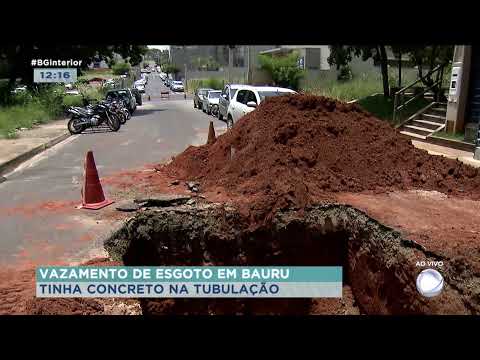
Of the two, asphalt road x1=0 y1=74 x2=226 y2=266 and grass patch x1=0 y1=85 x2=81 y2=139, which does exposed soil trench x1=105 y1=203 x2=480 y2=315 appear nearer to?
asphalt road x1=0 y1=74 x2=226 y2=266

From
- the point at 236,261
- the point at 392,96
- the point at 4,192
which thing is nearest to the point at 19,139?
the point at 4,192

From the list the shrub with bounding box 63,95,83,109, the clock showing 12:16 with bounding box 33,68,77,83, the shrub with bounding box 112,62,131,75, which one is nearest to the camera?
the clock showing 12:16 with bounding box 33,68,77,83

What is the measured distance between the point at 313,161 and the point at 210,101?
56.1ft

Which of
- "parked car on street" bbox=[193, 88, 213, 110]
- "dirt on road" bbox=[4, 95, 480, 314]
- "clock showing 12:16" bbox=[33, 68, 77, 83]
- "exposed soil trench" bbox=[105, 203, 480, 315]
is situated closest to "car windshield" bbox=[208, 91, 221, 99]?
"parked car on street" bbox=[193, 88, 213, 110]

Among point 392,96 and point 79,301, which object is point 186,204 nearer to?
point 79,301

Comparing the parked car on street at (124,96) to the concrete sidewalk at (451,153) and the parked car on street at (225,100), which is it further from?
the concrete sidewalk at (451,153)

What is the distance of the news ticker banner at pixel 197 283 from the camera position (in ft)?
10.2

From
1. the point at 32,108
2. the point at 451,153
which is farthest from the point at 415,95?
the point at 32,108

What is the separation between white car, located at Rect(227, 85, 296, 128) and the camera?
11922mm

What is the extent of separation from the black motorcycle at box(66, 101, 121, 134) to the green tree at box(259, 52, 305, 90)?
19.1 m

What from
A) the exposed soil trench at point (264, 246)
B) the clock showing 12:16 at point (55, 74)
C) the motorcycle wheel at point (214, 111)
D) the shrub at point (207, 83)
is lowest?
the exposed soil trench at point (264, 246)

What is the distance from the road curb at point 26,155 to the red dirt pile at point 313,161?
172 inches

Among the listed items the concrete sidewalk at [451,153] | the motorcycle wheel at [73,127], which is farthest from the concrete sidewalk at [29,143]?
the concrete sidewalk at [451,153]

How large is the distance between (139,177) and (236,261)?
397cm
